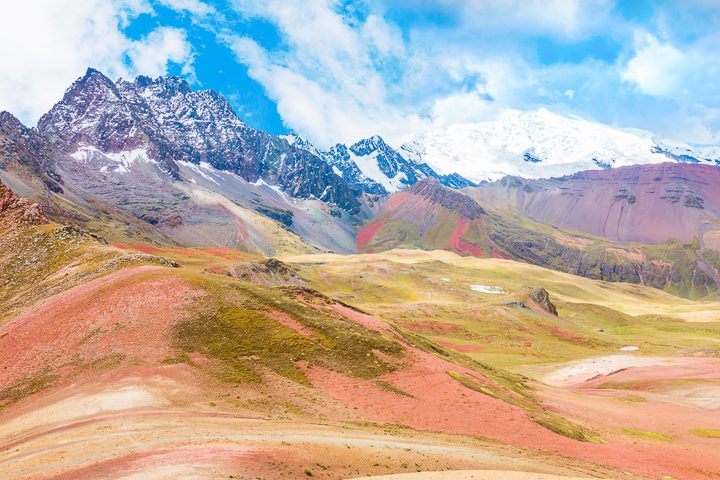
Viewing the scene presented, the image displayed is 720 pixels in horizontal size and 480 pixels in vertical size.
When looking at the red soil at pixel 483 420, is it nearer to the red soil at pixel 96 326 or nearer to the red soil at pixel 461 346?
the red soil at pixel 96 326

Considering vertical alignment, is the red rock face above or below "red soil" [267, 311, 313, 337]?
above

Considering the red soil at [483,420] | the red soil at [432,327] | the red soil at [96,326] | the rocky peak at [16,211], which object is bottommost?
the red soil at [432,327]

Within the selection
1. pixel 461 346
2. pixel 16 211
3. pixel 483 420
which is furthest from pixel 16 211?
pixel 461 346

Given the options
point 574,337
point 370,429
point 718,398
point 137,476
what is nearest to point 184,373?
point 370,429

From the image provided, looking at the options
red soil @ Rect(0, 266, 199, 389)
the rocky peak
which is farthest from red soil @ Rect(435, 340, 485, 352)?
the rocky peak

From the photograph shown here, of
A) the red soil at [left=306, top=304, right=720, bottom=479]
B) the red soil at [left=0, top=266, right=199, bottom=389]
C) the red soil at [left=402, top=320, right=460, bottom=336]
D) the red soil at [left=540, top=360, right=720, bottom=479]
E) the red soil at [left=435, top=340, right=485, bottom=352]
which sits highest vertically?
the red soil at [left=0, top=266, right=199, bottom=389]

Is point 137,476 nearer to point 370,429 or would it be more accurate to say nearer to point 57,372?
point 370,429

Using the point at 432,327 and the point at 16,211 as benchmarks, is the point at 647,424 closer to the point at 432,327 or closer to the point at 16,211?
the point at 432,327

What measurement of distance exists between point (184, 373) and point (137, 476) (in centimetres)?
2861

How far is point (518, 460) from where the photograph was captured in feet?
139

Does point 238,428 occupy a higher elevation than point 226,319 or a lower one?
lower

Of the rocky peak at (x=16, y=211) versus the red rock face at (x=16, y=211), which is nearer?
the rocky peak at (x=16, y=211)

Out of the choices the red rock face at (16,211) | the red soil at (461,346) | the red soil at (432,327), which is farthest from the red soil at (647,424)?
the red rock face at (16,211)

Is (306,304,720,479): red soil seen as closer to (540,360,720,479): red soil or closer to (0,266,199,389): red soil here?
(540,360,720,479): red soil
